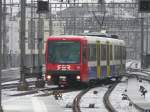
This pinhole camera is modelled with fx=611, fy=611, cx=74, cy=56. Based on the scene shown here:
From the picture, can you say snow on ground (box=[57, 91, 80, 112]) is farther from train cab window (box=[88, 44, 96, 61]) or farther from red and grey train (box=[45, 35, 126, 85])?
train cab window (box=[88, 44, 96, 61])

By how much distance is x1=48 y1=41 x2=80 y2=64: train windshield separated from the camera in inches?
1213

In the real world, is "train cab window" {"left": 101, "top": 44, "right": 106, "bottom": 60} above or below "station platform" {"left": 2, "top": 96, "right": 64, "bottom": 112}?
above

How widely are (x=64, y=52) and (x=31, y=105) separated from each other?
10.8 metres

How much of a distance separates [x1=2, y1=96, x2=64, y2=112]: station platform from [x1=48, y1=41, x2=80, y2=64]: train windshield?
701 centimetres

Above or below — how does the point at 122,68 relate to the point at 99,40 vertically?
below

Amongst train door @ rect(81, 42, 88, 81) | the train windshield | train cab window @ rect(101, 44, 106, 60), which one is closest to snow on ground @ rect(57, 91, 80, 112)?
train door @ rect(81, 42, 88, 81)

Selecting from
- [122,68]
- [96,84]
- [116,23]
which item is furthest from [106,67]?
[116,23]

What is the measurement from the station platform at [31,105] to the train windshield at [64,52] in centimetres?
701

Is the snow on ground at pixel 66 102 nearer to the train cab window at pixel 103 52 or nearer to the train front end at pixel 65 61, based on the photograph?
the train front end at pixel 65 61

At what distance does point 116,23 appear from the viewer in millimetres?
84562

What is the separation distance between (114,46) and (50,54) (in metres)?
8.63

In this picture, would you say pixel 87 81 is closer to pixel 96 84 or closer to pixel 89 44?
pixel 89 44

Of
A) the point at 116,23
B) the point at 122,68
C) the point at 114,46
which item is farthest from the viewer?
the point at 116,23

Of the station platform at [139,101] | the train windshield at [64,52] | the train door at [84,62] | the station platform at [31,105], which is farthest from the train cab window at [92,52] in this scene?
the station platform at [31,105]
